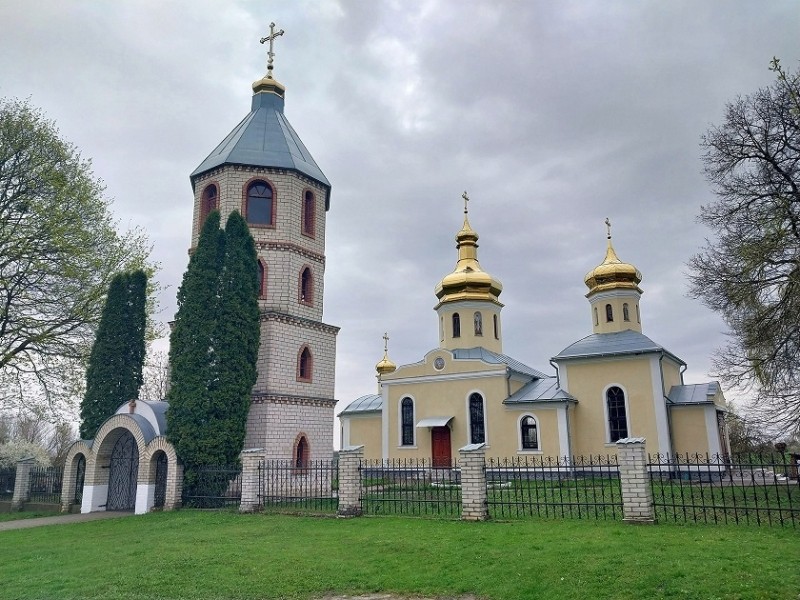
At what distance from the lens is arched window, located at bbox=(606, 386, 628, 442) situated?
21.3 m

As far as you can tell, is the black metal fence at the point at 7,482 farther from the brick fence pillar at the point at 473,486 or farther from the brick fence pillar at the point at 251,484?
the brick fence pillar at the point at 473,486

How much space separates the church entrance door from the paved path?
11.8 metres

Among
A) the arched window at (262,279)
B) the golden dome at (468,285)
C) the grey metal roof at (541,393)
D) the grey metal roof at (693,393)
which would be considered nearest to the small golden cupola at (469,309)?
the golden dome at (468,285)

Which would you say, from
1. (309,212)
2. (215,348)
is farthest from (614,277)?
(215,348)

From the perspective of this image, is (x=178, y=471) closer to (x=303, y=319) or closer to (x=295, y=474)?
(x=295, y=474)

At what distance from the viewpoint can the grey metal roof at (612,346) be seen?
70.1 ft

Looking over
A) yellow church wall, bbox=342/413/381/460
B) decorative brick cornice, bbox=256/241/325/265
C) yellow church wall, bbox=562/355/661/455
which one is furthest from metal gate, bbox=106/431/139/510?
yellow church wall, bbox=562/355/661/455

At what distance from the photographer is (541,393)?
2253 cm

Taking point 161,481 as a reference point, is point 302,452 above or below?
above

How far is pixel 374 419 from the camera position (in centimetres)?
2756

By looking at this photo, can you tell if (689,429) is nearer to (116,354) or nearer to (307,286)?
(307,286)

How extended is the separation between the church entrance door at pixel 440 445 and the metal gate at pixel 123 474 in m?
11.3

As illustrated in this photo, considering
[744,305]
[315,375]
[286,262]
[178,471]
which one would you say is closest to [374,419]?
[315,375]

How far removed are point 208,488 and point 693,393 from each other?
16086 millimetres
